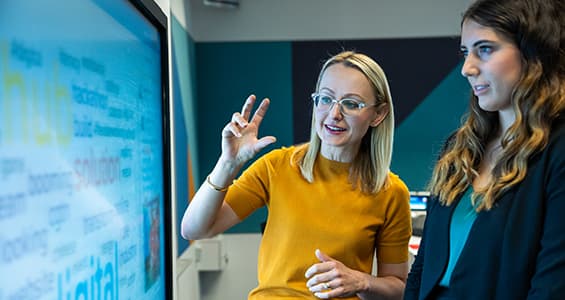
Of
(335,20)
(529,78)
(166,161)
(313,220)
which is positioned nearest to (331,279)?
(313,220)

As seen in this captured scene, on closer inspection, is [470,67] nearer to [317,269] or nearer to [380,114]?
[380,114]

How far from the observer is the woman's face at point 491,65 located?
40.1 inches

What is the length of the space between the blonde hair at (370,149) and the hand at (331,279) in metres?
0.24

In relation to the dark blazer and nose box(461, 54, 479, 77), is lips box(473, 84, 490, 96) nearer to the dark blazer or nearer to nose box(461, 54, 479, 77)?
nose box(461, 54, 479, 77)

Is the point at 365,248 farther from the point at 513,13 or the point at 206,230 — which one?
the point at 513,13

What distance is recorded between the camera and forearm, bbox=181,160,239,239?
133cm

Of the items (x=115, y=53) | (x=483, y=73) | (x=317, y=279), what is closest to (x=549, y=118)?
(x=483, y=73)

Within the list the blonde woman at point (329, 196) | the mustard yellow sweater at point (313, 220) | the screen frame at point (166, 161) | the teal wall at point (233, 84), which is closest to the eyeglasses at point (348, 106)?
the blonde woman at point (329, 196)

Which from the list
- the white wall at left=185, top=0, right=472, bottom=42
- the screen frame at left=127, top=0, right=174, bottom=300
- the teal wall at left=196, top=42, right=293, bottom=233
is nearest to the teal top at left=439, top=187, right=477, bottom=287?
the screen frame at left=127, top=0, right=174, bottom=300

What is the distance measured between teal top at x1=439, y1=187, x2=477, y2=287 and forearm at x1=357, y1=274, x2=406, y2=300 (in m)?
0.24

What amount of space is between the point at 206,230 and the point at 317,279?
1.20ft

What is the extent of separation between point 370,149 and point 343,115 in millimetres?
159

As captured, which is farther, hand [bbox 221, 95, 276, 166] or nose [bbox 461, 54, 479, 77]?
hand [bbox 221, 95, 276, 166]

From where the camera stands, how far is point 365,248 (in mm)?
1382
